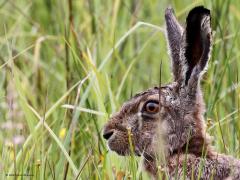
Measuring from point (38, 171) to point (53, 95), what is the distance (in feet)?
7.14

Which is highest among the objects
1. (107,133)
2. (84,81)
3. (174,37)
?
(174,37)

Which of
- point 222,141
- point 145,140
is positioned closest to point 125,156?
point 145,140

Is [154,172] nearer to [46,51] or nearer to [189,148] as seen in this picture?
[189,148]

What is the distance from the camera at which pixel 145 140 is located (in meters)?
5.68

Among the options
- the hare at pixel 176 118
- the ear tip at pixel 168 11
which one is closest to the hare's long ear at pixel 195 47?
the hare at pixel 176 118

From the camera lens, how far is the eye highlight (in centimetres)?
575

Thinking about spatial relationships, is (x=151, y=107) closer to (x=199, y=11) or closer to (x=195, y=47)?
(x=195, y=47)

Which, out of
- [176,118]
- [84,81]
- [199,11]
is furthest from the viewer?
[84,81]

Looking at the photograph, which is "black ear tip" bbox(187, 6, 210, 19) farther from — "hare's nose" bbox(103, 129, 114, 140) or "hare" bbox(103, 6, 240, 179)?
"hare's nose" bbox(103, 129, 114, 140)

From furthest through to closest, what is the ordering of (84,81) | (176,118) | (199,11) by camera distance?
1. (84,81)
2. (176,118)
3. (199,11)

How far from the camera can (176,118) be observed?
5754mm

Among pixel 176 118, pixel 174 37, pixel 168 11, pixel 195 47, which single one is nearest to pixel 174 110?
pixel 176 118

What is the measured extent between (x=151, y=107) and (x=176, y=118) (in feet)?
0.52

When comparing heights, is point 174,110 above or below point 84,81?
below
